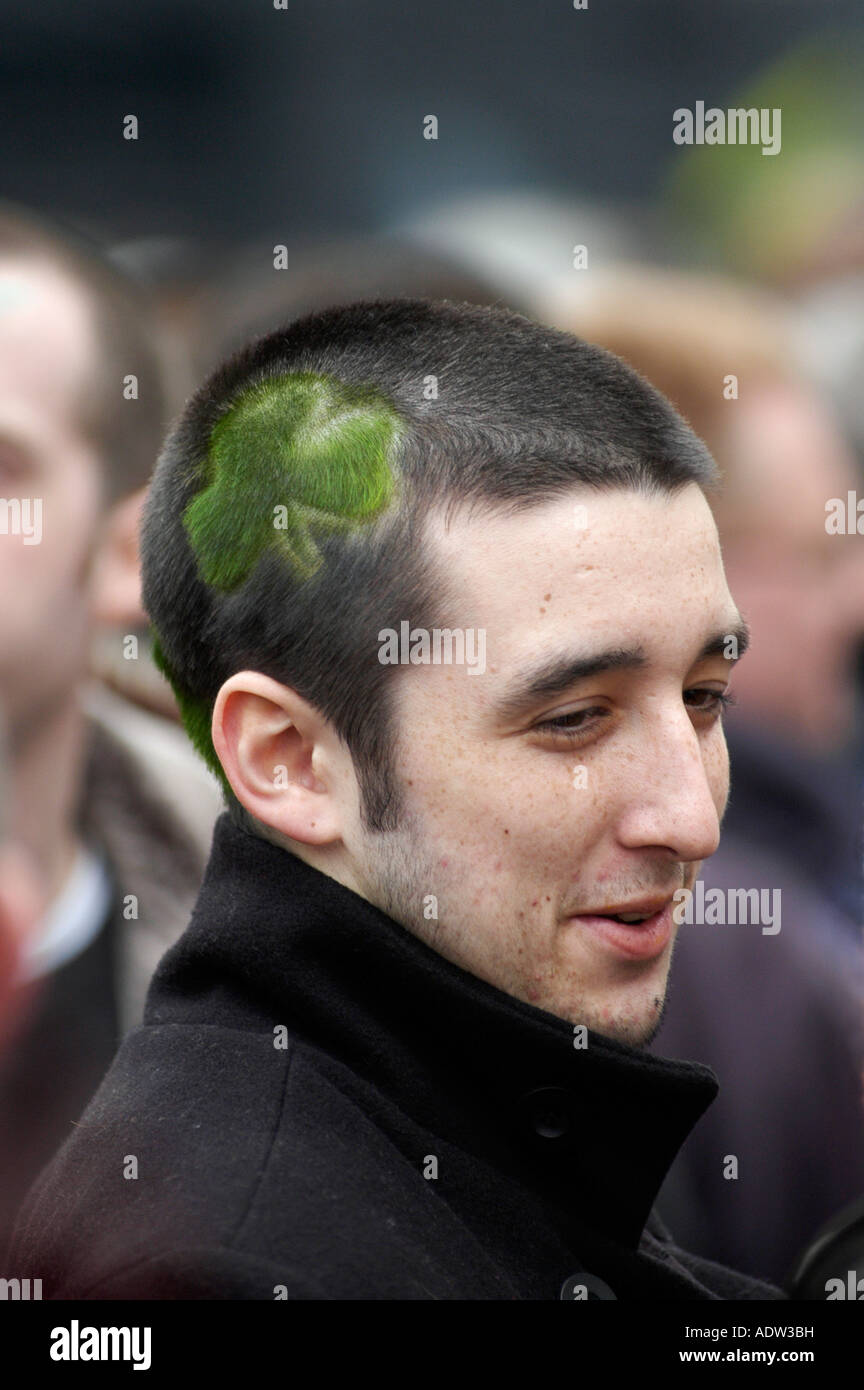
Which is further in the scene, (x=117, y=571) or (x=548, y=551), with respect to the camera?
(x=117, y=571)

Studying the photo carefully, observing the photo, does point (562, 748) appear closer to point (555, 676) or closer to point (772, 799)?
point (555, 676)

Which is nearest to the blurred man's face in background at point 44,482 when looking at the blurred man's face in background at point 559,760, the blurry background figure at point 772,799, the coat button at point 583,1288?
the blurry background figure at point 772,799

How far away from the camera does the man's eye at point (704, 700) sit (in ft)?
5.07

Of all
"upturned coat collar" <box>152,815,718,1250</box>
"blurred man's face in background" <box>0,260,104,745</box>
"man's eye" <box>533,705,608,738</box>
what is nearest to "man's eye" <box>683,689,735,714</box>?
"man's eye" <box>533,705,608,738</box>

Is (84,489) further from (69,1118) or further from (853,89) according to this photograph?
(853,89)

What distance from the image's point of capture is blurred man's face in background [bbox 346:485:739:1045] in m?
1.41

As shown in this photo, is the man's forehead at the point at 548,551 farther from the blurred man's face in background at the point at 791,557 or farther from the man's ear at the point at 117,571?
the blurred man's face in background at the point at 791,557

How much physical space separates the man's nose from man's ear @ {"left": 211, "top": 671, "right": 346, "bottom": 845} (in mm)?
296

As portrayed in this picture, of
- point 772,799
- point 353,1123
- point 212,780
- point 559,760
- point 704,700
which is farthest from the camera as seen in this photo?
point 772,799

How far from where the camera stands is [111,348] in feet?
9.19

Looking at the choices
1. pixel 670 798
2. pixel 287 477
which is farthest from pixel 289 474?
pixel 670 798

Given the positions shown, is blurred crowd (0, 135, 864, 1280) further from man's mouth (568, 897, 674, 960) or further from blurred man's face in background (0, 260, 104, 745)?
man's mouth (568, 897, 674, 960)

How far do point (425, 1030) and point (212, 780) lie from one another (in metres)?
1.40
